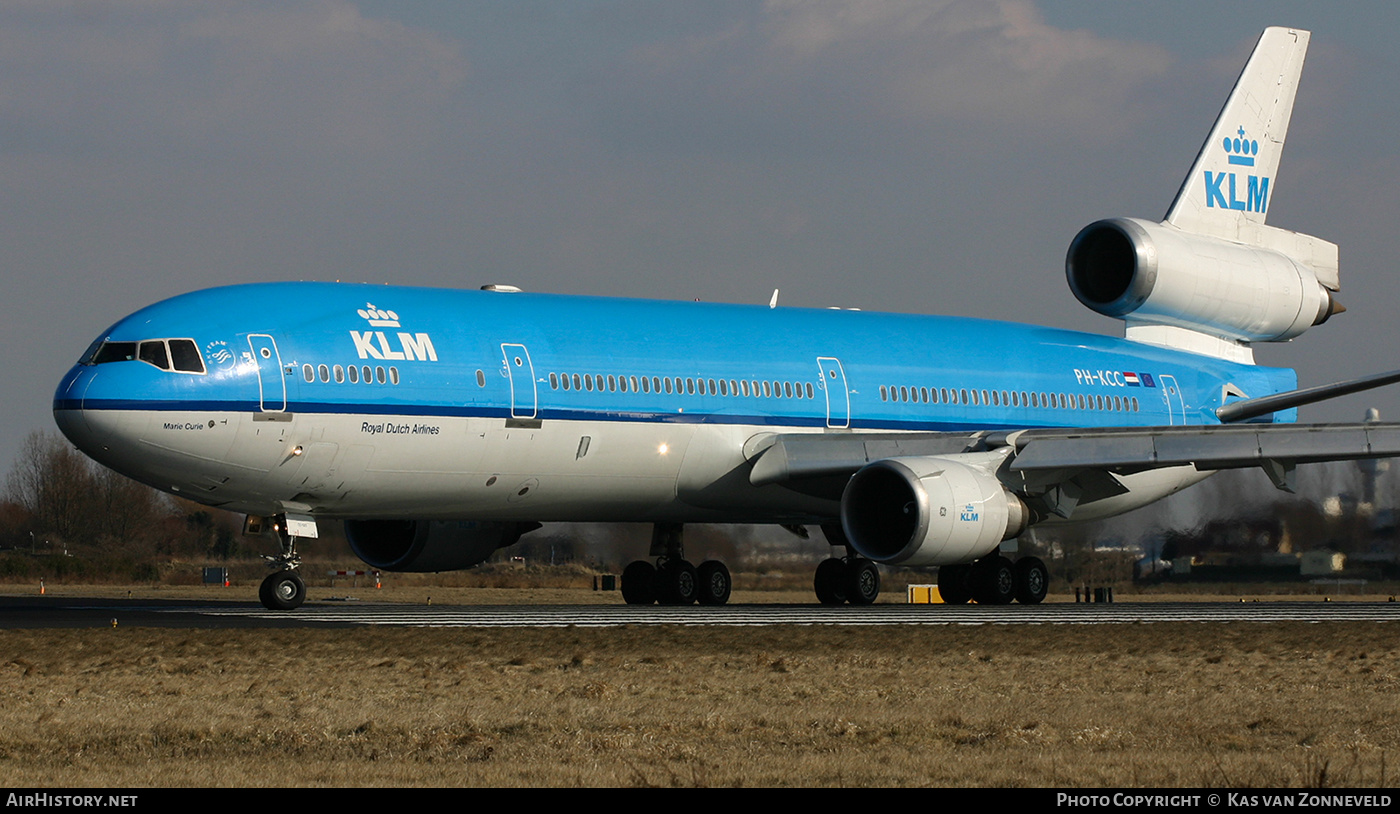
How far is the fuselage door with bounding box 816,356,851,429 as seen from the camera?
81.1 feet

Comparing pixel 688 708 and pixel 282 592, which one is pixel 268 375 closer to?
pixel 282 592

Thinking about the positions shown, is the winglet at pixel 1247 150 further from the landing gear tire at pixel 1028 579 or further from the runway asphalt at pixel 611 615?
the runway asphalt at pixel 611 615

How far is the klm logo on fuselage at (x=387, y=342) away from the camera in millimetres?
20469

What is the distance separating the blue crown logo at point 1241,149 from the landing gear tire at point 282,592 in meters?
18.1

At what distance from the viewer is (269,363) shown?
19797 mm

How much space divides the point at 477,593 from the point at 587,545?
22.6 ft

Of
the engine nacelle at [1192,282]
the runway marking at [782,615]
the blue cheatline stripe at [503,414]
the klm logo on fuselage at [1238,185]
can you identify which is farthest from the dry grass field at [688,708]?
the klm logo on fuselage at [1238,185]

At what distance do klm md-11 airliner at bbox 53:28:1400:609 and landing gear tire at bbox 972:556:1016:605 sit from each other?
39 mm

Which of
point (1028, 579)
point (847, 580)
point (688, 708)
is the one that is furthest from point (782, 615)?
point (688, 708)

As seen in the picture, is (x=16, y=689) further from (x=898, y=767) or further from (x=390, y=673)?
(x=898, y=767)

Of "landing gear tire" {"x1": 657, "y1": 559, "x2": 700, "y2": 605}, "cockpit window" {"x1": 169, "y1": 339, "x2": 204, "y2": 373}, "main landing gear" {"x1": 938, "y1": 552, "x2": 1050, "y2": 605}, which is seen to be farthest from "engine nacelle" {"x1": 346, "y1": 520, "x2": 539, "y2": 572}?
"main landing gear" {"x1": 938, "y1": 552, "x2": 1050, "y2": 605}

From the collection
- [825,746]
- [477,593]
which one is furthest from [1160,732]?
[477,593]

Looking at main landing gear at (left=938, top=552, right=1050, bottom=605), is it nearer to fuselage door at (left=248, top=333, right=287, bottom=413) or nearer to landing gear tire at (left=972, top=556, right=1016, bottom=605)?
landing gear tire at (left=972, top=556, right=1016, bottom=605)

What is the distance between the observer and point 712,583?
2628 cm
